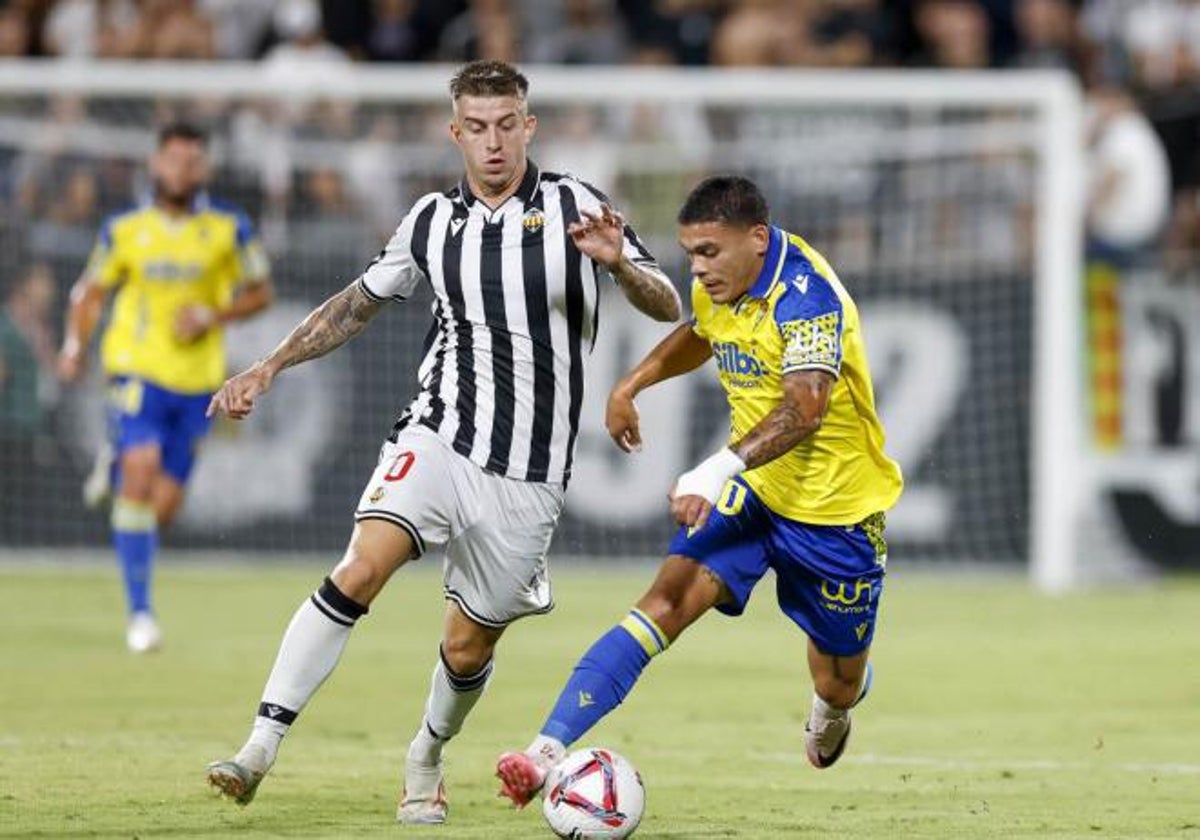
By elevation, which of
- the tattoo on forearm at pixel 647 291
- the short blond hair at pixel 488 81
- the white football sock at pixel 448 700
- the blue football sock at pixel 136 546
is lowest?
the blue football sock at pixel 136 546

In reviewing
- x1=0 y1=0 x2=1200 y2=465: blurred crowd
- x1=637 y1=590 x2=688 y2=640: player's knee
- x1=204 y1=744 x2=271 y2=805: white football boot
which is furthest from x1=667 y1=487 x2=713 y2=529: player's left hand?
x1=0 y1=0 x2=1200 y2=465: blurred crowd

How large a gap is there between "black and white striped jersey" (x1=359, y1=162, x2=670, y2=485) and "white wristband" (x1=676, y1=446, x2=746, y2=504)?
942mm

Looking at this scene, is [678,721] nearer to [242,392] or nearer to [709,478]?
[242,392]

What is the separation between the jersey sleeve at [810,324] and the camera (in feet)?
24.2

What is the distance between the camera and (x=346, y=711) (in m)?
10.7

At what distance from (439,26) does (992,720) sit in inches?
435

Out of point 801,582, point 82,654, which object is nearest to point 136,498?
point 82,654

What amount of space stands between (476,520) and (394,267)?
36.2 inches

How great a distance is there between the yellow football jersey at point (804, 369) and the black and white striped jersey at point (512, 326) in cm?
36

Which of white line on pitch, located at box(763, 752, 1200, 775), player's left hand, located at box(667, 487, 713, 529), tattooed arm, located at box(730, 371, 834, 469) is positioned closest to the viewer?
player's left hand, located at box(667, 487, 713, 529)

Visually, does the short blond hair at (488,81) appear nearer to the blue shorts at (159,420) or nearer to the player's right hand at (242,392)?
the player's right hand at (242,392)

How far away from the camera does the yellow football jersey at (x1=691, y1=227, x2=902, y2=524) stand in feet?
24.5

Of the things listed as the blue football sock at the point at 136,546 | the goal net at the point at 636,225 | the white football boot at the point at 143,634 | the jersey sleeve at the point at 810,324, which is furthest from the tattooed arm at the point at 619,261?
the goal net at the point at 636,225

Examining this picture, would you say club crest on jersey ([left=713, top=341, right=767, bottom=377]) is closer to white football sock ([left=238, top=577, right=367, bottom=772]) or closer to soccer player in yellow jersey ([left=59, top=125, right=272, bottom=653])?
white football sock ([left=238, top=577, right=367, bottom=772])
